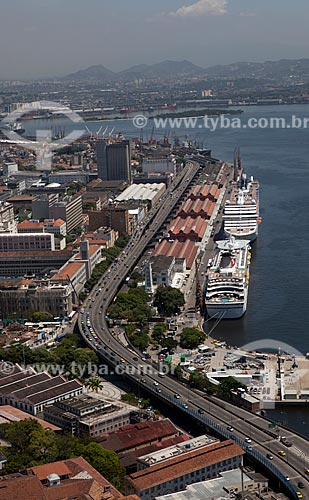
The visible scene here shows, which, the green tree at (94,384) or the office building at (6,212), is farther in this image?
the office building at (6,212)

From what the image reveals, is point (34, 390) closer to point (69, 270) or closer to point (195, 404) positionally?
point (195, 404)

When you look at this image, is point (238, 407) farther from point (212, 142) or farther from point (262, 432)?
point (212, 142)

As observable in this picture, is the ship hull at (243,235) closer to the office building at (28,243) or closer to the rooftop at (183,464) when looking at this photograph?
the office building at (28,243)

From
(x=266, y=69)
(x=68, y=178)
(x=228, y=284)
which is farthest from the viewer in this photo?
(x=266, y=69)

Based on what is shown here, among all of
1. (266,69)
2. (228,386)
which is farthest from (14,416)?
(266,69)

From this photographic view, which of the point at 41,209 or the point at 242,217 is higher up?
the point at 41,209

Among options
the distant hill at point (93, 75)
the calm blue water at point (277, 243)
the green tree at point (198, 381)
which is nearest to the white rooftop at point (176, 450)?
the green tree at point (198, 381)

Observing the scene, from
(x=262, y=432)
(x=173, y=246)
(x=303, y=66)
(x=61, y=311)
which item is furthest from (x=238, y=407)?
(x=303, y=66)
